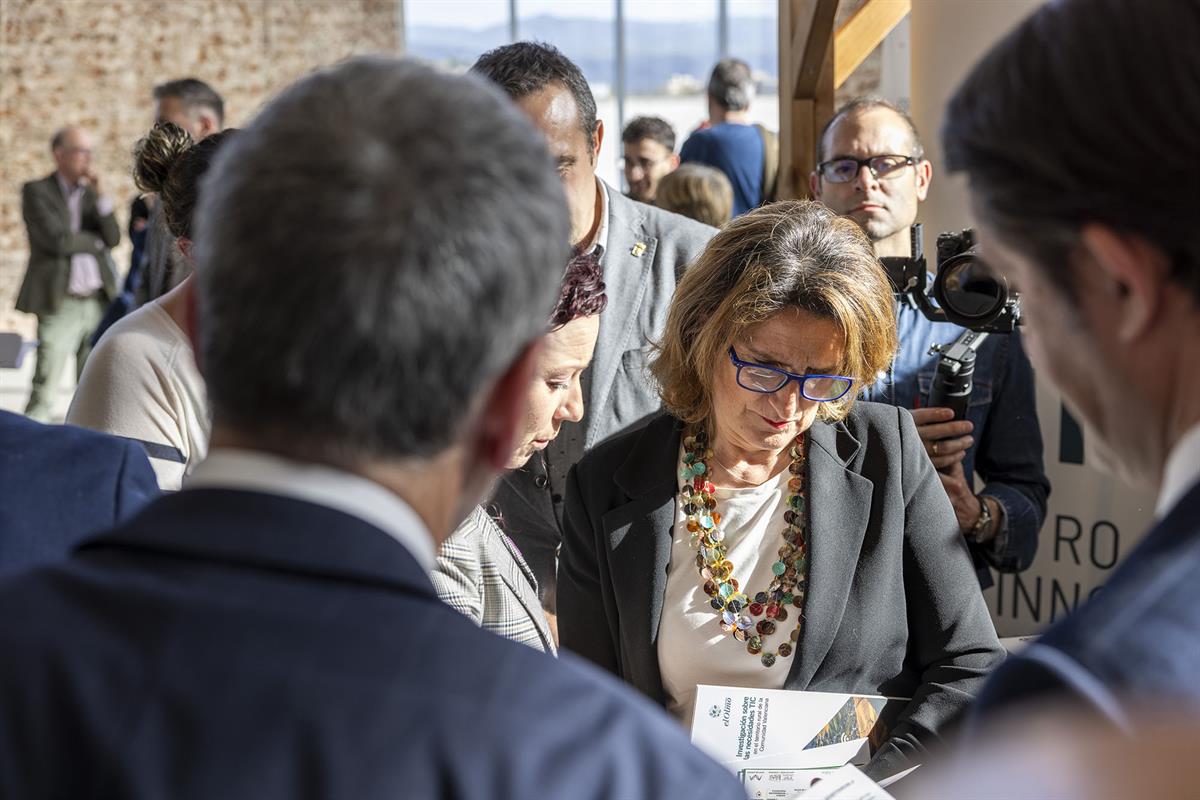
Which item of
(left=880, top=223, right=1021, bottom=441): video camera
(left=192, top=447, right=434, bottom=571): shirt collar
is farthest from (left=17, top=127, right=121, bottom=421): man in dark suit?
(left=192, top=447, right=434, bottom=571): shirt collar

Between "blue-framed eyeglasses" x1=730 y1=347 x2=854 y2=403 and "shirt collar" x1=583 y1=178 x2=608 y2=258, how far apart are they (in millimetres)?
684

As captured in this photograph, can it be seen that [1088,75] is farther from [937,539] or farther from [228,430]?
[937,539]

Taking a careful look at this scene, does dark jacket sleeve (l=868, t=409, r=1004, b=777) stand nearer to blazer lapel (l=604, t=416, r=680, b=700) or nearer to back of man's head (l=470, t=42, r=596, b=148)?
blazer lapel (l=604, t=416, r=680, b=700)

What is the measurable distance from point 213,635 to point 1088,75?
611mm

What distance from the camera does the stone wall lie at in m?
10.4

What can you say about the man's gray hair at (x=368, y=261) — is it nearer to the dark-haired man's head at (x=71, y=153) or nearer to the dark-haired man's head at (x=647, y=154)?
the dark-haired man's head at (x=647, y=154)

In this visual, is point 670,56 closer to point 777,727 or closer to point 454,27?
point 454,27

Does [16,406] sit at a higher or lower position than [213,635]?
lower

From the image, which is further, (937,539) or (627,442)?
(627,442)

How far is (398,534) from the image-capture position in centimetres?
72

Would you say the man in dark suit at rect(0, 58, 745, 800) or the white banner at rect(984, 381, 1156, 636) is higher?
the man in dark suit at rect(0, 58, 745, 800)

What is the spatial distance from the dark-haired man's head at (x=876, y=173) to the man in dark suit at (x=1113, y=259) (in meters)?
2.09

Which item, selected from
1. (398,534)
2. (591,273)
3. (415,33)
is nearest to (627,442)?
(591,273)

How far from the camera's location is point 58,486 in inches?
40.5
